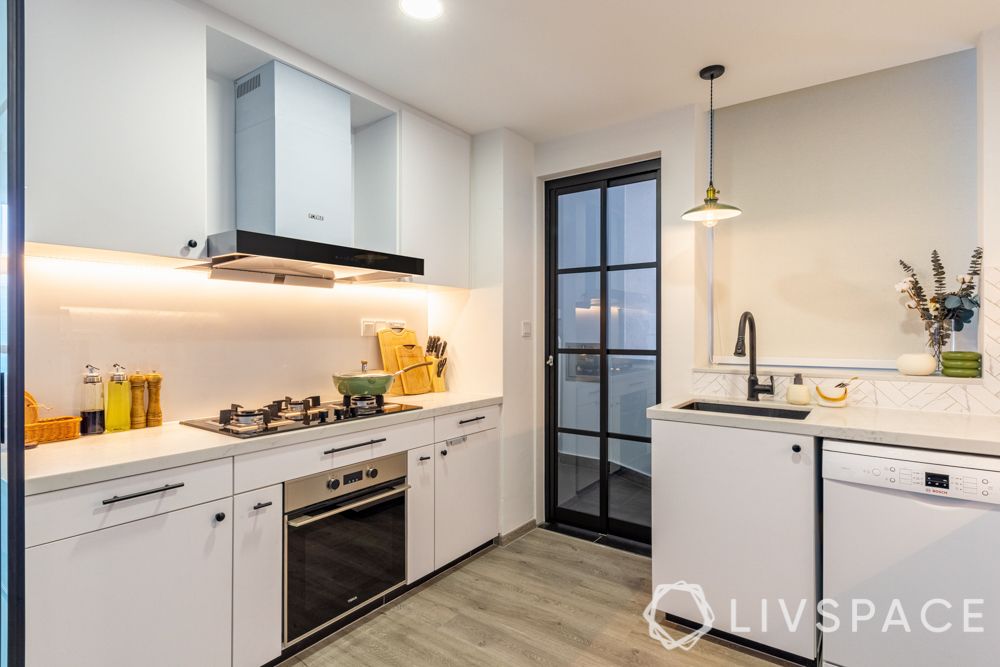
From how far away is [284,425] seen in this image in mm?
1968

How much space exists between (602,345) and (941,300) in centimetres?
161

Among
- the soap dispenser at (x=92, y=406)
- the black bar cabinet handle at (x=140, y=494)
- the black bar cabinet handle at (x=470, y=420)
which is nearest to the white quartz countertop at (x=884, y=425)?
the black bar cabinet handle at (x=470, y=420)

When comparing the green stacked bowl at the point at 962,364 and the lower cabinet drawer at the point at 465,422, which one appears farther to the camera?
the lower cabinet drawer at the point at 465,422

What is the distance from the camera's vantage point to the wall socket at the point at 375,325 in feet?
9.61

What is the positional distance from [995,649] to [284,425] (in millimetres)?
2487

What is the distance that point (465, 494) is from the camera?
9.05ft

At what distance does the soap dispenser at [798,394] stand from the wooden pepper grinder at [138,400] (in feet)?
9.09

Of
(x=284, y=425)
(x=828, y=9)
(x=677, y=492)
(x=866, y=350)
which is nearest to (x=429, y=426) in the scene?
(x=284, y=425)

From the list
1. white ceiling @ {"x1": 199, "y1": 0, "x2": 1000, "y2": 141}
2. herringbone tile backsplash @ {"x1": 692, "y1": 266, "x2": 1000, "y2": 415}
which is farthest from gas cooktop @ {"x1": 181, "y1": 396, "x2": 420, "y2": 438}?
herringbone tile backsplash @ {"x1": 692, "y1": 266, "x2": 1000, "y2": 415}

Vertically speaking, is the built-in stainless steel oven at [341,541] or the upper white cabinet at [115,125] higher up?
the upper white cabinet at [115,125]

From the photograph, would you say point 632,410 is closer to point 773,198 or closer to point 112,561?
point 773,198

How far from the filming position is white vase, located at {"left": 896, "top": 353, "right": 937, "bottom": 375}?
2.17m

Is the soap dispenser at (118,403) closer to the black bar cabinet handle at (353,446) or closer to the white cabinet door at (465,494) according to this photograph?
the black bar cabinet handle at (353,446)

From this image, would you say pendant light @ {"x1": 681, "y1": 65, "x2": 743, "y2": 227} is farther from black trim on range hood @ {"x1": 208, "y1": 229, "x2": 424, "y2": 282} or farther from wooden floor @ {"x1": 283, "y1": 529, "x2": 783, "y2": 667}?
wooden floor @ {"x1": 283, "y1": 529, "x2": 783, "y2": 667}
